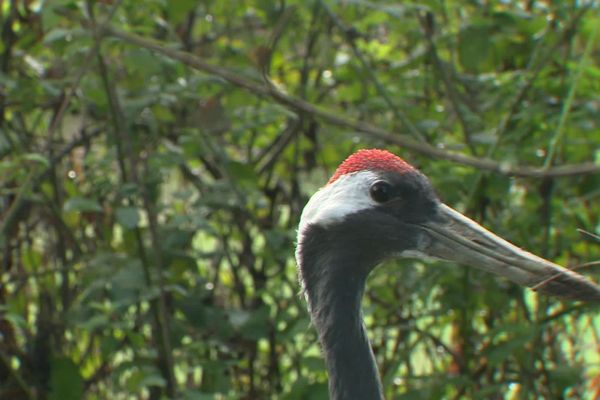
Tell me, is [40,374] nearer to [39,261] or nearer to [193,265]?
[39,261]

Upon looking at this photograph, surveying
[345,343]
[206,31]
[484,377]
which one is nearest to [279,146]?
[206,31]

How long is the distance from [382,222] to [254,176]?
1.64m

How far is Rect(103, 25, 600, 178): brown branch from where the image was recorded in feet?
9.79

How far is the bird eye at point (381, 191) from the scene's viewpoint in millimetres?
2977

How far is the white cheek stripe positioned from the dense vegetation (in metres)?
0.61

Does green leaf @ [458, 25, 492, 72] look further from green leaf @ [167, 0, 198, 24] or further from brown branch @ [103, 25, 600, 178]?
A: green leaf @ [167, 0, 198, 24]

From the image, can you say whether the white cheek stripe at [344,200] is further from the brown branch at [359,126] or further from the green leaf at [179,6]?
the green leaf at [179,6]

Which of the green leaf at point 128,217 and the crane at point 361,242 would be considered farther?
the green leaf at point 128,217

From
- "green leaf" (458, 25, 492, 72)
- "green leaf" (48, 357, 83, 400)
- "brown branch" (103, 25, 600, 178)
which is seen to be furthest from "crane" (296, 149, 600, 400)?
"green leaf" (48, 357, 83, 400)

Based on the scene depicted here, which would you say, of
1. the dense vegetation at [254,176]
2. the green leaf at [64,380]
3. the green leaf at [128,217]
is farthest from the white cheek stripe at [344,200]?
the green leaf at [64,380]

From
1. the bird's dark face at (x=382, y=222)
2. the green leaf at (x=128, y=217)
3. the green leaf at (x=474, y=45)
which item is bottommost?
the bird's dark face at (x=382, y=222)

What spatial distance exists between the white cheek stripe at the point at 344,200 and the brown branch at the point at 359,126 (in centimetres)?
29

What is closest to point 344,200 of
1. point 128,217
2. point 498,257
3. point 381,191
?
point 381,191

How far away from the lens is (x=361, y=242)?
9.93ft
